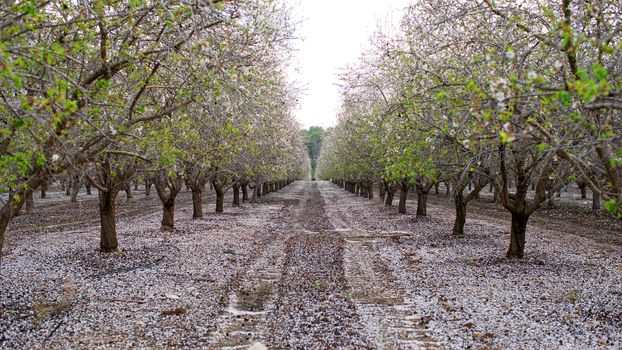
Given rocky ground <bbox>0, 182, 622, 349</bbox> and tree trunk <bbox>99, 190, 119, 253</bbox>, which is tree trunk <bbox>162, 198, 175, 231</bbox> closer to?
rocky ground <bbox>0, 182, 622, 349</bbox>

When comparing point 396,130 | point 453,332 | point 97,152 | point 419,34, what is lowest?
point 453,332

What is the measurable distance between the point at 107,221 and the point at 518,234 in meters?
13.2

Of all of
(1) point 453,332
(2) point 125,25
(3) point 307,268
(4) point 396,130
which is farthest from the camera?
(4) point 396,130

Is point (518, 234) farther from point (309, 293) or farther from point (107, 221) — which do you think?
point (107, 221)

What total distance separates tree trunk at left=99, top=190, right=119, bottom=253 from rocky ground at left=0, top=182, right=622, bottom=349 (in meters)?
0.46

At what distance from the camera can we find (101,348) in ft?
25.3

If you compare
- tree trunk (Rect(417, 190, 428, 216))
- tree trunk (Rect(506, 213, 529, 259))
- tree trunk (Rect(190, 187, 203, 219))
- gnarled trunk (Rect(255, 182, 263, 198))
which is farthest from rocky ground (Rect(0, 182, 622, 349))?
gnarled trunk (Rect(255, 182, 263, 198))

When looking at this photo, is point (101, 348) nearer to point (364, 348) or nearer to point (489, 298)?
point (364, 348)

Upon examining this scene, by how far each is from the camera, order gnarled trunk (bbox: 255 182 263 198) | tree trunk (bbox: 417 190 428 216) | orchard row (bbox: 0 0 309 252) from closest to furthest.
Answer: orchard row (bbox: 0 0 309 252) < tree trunk (bbox: 417 190 428 216) < gnarled trunk (bbox: 255 182 263 198)

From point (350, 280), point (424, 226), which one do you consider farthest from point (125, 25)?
point (424, 226)

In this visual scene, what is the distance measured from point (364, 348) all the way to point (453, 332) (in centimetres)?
186

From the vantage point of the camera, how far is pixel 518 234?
→ 14922 millimetres

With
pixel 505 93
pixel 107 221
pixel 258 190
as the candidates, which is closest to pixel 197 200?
pixel 107 221

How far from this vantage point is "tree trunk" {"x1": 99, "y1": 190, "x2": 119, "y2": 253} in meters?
15.6
